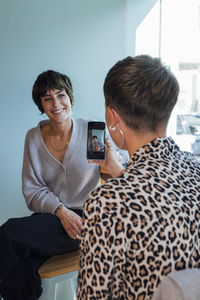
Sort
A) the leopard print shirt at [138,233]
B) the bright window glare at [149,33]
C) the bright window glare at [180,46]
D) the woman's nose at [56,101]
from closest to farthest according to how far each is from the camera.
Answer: the leopard print shirt at [138,233], the woman's nose at [56,101], the bright window glare at [180,46], the bright window glare at [149,33]

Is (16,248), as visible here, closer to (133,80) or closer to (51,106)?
(51,106)

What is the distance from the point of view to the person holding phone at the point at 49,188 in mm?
1118

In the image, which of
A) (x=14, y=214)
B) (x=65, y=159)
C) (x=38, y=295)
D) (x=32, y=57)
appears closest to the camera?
(x=38, y=295)

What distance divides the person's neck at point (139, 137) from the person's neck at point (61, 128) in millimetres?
797

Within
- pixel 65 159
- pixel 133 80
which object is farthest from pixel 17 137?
pixel 133 80

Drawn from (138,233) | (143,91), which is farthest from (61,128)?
(138,233)

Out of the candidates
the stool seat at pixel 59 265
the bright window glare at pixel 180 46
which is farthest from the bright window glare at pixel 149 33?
the stool seat at pixel 59 265

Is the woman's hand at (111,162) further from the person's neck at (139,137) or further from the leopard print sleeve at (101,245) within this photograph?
the leopard print sleeve at (101,245)

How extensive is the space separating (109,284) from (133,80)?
0.44m

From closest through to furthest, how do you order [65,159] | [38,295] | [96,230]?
[96,230], [38,295], [65,159]

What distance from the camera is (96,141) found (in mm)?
1332

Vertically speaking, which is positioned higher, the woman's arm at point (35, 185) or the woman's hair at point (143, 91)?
the woman's hair at point (143, 91)

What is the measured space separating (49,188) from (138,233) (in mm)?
920

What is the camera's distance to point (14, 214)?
6.84ft
